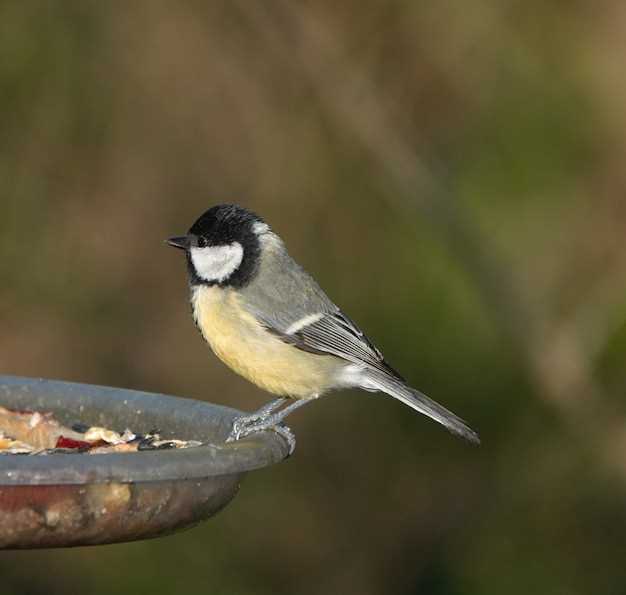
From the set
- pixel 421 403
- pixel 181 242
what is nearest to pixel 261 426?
pixel 421 403

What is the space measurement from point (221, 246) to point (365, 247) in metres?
2.10

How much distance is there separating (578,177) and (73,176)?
2579mm

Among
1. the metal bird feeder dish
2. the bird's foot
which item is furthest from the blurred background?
the metal bird feeder dish

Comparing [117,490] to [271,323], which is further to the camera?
[271,323]

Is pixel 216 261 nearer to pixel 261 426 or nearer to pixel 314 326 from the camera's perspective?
pixel 314 326

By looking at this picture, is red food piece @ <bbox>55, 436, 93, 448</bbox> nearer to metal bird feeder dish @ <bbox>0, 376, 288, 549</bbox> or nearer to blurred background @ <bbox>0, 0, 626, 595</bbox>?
metal bird feeder dish @ <bbox>0, 376, 288, 549</bbox>

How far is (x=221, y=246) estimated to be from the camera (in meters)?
4.36

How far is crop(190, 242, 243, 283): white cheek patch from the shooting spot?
433 centimetres

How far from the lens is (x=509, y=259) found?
5.80 meters

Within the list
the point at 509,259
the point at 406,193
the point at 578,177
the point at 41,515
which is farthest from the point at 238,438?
the point at 578,177

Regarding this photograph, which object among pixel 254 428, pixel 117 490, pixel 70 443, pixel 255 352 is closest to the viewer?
pixel 117 490

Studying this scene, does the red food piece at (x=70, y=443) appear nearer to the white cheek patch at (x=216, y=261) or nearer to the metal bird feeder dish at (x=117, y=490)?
the metal bird feeder dish at (x=117, y=490)

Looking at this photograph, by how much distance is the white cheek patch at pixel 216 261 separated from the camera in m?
4.33

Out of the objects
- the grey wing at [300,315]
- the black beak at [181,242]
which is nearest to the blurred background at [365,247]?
the grey wing at [300,315]
